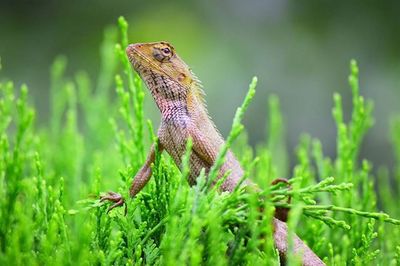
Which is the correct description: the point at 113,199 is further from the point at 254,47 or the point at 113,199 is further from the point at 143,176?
the point at 254,47

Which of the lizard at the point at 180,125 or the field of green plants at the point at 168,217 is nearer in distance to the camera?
the field of green plants at the point at 168,217

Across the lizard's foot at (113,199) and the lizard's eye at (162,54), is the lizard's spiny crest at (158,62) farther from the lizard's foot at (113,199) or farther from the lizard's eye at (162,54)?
the lizard's foot at (113,199)

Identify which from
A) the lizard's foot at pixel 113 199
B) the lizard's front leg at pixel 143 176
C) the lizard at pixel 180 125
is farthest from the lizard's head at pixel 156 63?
the lizard's foot at pixel 113 199

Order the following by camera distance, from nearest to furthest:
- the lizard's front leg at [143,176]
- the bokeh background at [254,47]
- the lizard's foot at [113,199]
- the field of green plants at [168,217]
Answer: the field of green plants at [168,217] → the lizard's foot at [113,199] → the lizard's front leg at [143,176] → the bokeh background at [254,47]

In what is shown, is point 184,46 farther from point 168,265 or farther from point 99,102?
point 168,265

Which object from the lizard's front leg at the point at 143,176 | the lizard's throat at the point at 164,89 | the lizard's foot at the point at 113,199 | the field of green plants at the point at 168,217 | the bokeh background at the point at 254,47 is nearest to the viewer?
the field of green plants at the point at 168,217

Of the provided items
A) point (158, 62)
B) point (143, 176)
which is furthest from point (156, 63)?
point (143, 176)
